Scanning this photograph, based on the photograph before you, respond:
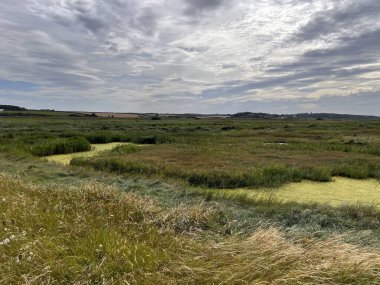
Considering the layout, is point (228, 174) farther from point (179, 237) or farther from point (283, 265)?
point (283, 265)

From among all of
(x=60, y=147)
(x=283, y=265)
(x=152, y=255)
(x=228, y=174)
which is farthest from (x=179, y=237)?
(x=60, y=147)

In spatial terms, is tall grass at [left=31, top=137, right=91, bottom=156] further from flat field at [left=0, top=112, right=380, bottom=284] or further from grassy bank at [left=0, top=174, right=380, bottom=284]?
grassy bank at [left=0, top=174, right=380, bottom=284]

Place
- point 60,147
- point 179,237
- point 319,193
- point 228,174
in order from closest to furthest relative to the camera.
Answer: point 179,237
point 319,193
point 228,174
point 60,147

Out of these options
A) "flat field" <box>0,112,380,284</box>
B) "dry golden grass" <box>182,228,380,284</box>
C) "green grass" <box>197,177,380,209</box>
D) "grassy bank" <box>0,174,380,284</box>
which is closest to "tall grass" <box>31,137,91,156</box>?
"flat field" <box>0,112,380,284</box>

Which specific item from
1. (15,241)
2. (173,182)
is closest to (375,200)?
(173,182)

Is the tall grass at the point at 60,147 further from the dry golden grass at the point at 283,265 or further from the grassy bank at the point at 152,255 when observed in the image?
the dry golden grass at the point at 283,265

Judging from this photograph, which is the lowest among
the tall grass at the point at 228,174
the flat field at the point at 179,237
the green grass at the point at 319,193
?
the green grass at the point at 319,193

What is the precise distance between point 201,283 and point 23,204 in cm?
407

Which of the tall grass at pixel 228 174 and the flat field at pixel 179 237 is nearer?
the flat field at pixel 179 237

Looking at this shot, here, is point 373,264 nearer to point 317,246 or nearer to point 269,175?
point 317,246

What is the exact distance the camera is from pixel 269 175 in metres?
14.2

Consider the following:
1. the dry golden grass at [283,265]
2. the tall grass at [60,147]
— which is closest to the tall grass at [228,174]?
the tall grass at [60,147]

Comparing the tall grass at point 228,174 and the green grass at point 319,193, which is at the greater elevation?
the tall grass at point 228,174

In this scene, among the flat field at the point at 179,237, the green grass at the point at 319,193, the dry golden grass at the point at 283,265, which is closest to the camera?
the dry golden grass at the point at 283,265
